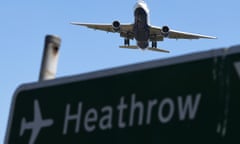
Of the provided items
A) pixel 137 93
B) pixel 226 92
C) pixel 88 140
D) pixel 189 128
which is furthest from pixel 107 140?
pixel 226 92

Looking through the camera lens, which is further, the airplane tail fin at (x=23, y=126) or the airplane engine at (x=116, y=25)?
the airplane engine at (x=116, y=25)

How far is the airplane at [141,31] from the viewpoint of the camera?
164 ft

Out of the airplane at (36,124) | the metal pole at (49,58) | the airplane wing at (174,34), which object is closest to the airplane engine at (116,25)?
the airplane wing at (174,34)

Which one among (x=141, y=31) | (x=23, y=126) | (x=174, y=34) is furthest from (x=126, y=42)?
(x=23, y=126)

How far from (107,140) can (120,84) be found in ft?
0.88

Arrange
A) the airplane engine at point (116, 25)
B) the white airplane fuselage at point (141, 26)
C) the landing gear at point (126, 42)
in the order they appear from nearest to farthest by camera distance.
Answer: the airplane engine at point (116, 25)
the white airplane fuselage at point (141, 26)
the landing gear at point (126, 42)

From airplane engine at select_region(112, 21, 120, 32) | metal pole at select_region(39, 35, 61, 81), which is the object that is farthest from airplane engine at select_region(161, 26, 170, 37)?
metal pole at select_region(39, 35, 61, 81)

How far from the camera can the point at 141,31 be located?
1970 inches

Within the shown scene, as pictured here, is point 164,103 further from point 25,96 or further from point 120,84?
point 25,96

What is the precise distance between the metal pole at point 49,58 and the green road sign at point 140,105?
0.22 ft

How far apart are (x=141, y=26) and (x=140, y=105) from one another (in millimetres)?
48326

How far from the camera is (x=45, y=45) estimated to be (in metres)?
2.52

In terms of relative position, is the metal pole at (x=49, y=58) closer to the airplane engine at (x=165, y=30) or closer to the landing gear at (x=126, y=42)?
the airplane engine at (x=165, y=30)

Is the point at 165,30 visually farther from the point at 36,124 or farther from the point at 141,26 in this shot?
the point at 36,124
